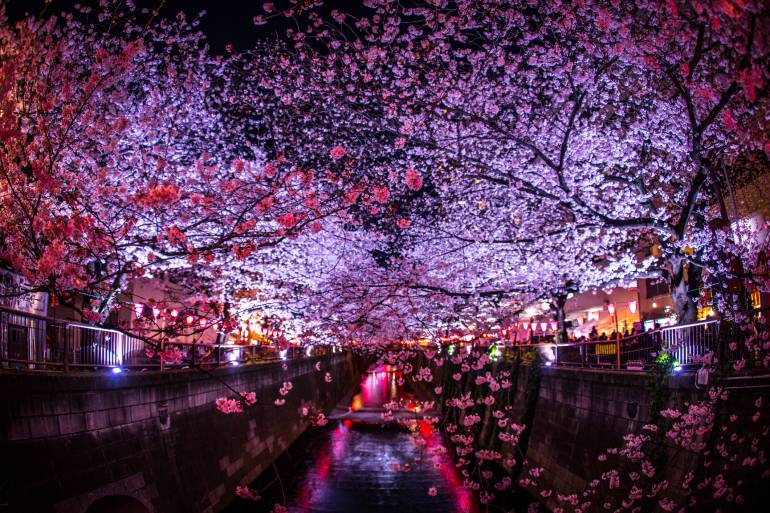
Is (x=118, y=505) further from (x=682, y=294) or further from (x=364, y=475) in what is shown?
(x=682, y=294)

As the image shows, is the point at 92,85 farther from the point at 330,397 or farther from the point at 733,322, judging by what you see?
the point at 330,397

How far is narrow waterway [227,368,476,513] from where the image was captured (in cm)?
1908

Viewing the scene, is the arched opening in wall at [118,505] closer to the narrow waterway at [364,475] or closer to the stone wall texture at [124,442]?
the stone wall texture at [124,442]

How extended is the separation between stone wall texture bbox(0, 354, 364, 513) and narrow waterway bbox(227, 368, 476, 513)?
1.80 metres

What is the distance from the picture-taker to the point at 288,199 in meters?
18.2

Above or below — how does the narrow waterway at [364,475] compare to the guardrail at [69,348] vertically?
below

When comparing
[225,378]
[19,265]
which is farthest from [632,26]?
[225,378]

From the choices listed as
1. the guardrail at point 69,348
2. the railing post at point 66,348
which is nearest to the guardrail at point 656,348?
the guardrail at point 69,348

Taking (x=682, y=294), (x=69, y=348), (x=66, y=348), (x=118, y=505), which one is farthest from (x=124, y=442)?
(x=682, y=294)

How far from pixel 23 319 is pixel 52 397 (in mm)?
1404

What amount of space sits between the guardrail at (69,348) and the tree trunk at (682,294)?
13.8m

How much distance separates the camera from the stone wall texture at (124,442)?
8445 millimetres

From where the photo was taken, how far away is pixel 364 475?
23656 millimetres

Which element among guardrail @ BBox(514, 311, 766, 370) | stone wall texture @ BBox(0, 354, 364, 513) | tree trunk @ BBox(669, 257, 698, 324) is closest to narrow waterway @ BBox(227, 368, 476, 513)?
stone wall texture @ BBox(0, 354, 364, 513)
